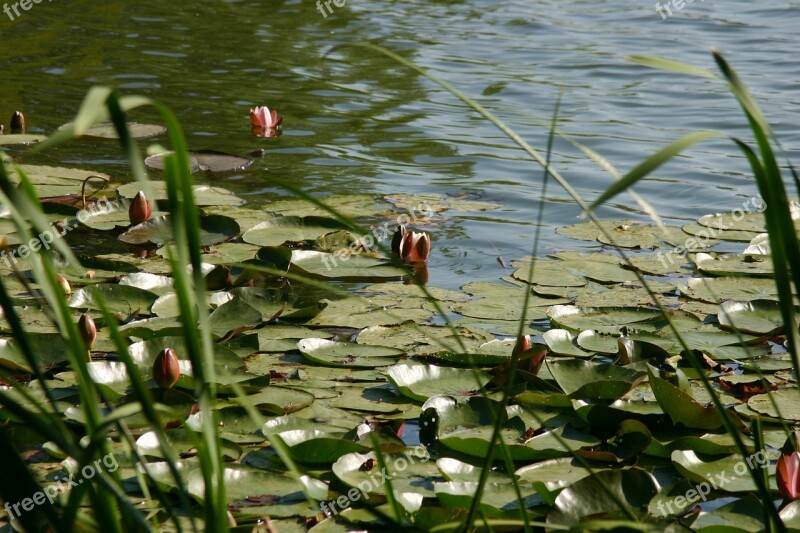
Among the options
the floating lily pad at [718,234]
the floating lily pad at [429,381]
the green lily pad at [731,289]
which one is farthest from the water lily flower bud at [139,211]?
the floating lily pad at [718,234]

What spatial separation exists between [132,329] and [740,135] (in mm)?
4680

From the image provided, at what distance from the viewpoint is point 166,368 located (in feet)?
7.45

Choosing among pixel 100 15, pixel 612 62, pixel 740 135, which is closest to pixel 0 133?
pixel 100 15

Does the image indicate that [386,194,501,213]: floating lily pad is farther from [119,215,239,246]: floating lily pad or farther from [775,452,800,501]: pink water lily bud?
[775,452,800,501]: pink water lily bud

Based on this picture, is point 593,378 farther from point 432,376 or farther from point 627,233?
point 627,233

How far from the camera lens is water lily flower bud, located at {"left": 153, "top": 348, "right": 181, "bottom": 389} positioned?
227cm

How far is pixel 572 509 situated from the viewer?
5.86 feet

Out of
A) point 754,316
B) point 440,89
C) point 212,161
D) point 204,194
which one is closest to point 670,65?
point 754,316

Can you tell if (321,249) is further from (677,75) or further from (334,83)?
(677,75)

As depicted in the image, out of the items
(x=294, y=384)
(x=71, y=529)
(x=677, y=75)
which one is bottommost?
(x=677, y=75)

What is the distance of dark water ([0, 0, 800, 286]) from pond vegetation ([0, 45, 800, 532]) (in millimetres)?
530

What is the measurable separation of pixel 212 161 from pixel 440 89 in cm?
293

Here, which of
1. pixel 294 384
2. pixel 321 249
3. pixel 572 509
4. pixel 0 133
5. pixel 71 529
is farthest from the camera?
pixel 0 133

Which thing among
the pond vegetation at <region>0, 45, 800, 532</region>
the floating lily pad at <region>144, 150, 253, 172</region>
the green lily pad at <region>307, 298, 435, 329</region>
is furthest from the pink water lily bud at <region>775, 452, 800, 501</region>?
the floating lily pad at <region>144, 150, 253, 172</region>
